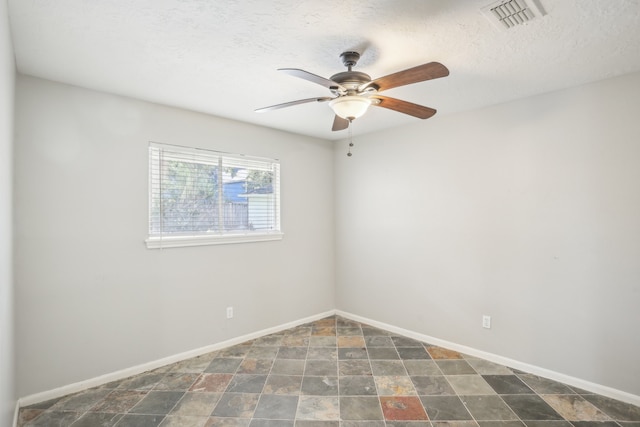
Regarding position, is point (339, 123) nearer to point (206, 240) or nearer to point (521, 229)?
point (206, 240)

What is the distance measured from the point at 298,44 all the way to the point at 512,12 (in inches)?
45.3

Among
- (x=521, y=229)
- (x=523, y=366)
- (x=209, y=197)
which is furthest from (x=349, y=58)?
(x=523, y=366)

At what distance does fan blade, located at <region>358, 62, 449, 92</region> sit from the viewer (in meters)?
1.59

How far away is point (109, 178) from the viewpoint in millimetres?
2648

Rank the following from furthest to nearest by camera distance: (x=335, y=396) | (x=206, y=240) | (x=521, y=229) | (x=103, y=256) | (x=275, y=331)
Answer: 1. (x=275, y=331)
2. (x=206, y=240)
3. (x=521, y=229)
4. (x=103, y=256)
5. (x=335, y=396)

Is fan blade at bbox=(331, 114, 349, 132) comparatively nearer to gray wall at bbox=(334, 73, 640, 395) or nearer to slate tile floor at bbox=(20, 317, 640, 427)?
gray wall at bbox=(334, 73, 640, 395)

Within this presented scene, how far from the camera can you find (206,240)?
10.5 feet

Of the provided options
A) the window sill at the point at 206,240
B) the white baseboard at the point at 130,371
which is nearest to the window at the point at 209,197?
the window sill at the point at 206,240

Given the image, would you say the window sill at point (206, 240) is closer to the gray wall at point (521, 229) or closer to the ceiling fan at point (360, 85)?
the gray wall at point (521, 229)

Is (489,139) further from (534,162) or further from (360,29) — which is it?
(360,29)

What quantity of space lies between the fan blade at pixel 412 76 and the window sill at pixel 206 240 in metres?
2.14

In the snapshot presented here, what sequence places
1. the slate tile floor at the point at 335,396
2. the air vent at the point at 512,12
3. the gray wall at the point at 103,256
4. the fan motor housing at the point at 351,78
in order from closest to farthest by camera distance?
the air vent at the point at 512,12, the fan motor housing at the point at 351,78, the slate tile floor at the point at 335,396, the gray wall at the point at 103,256

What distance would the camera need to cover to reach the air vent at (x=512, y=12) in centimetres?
153

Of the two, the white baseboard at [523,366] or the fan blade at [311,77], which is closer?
the fan blade at [311,77]
